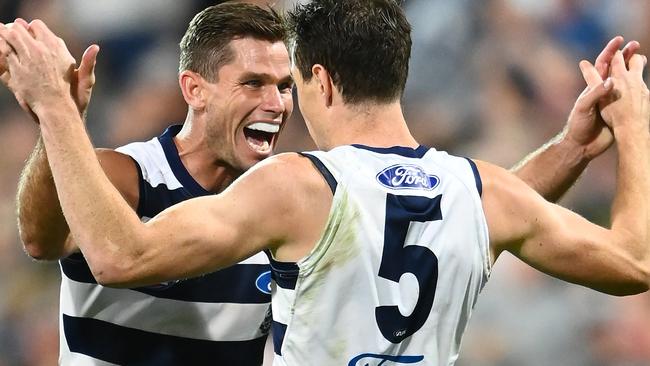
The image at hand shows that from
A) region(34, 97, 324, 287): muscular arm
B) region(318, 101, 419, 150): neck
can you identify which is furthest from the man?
region(318, 101, 419, 150): neck

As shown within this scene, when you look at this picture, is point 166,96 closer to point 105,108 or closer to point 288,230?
point 105,108

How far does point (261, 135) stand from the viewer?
381 cm

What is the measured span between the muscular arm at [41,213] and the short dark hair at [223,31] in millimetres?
783

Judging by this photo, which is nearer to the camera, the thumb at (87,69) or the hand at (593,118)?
the thumb at (87,69)

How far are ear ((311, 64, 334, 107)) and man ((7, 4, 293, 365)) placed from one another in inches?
35.3

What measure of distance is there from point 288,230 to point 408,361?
1.52ft

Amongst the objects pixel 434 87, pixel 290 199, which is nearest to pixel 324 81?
pixel 290 199

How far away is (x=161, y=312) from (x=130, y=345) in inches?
6.0

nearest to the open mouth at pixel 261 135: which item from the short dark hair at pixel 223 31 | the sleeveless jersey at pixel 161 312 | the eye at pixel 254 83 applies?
the eye at pixel 254 83

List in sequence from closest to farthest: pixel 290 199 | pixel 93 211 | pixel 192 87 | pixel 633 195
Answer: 1. pixel 93 211
2. pixel 290 199
3. pixel 633 195
4. pixel 192 87

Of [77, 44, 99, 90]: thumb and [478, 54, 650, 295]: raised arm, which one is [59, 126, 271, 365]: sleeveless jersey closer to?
[77, 44, 99, 90]: thumb

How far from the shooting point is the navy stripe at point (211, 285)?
3240mm

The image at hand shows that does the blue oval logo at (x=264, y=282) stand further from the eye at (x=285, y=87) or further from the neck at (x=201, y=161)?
the eye at (x=285, y=87)

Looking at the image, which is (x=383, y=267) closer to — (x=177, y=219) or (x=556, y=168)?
(x=177, y=219)
